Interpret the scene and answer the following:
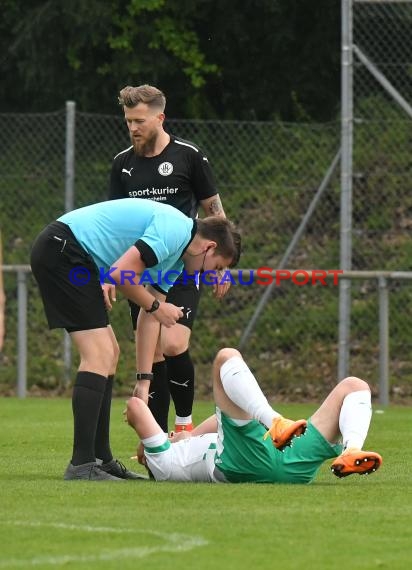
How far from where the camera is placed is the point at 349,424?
686 cm

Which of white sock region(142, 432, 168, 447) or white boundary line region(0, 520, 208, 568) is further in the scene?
white sock region(142, 432, 168, 447)

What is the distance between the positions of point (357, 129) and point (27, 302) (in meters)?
3.61

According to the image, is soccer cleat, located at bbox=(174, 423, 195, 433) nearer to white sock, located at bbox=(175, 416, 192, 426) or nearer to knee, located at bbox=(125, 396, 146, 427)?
white sock, located at bbox=(175, 416, 192, 426)

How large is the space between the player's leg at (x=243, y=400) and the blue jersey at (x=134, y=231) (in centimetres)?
57

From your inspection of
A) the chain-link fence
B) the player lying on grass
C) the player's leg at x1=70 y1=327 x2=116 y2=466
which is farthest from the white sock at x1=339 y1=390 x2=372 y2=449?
the chain-link fence

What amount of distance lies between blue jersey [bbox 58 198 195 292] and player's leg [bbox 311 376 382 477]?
105cm

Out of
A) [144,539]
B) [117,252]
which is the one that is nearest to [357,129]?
[117,252]

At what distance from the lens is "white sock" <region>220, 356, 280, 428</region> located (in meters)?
6.90

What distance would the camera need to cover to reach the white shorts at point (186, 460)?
735cm

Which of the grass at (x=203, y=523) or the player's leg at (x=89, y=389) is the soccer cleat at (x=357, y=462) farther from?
the player's leg at (x=89, y=389)

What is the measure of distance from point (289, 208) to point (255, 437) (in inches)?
300

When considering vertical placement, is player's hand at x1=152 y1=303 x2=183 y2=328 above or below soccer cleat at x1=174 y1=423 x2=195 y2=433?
above

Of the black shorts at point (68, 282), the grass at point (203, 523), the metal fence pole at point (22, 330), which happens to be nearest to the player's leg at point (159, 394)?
the grass at point (203, 523)

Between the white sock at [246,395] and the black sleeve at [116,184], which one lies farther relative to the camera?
the black sleeve at [116,184]
